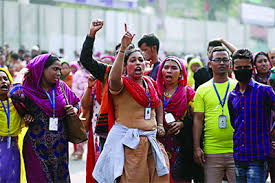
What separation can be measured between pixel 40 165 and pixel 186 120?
1891mm

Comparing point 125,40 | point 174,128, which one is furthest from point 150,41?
point 125,40

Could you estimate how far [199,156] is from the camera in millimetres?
5363

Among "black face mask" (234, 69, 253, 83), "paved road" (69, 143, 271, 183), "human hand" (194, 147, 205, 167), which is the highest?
"black face mask" (234, 69, 253, 83)

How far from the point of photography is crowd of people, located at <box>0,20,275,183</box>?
182 inches

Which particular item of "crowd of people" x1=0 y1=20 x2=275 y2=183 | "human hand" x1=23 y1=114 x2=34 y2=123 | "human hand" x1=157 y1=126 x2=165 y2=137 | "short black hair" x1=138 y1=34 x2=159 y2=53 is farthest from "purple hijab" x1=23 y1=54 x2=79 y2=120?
"short black hair" x1=138 y1=34 x2=159 y2=53

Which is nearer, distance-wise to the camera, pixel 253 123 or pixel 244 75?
pixel 253 123

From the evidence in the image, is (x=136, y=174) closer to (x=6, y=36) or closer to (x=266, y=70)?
(x=266, y=70)

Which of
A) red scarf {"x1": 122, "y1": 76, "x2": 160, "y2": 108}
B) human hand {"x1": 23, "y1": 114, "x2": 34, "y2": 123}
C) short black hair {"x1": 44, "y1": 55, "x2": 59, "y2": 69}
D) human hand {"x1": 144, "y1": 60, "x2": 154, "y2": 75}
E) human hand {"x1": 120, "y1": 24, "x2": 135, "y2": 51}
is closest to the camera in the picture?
human hand {"x1": 120, "y1": 24, "x2": 135, "y2": 51}

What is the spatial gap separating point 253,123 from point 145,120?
1.16m

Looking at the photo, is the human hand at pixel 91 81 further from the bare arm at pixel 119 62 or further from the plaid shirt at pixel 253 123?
the plaid shirt at pixel 253 123

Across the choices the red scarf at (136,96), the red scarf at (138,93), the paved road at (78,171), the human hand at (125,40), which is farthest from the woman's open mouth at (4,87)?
the paved road at (78,171)

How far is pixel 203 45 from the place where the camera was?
39.2 m

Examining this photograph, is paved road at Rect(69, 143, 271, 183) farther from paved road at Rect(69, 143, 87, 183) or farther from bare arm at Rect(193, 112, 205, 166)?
bare arm at Rect(193, 112, 205, 166)

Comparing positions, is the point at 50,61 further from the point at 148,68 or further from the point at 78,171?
the point at 78,171
